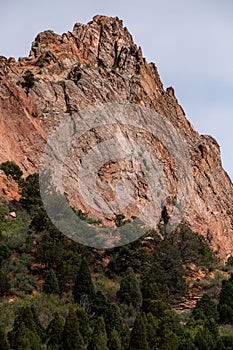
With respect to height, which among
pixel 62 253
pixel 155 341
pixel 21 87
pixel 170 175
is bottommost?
pixel 155 341

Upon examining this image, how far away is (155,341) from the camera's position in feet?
62.4

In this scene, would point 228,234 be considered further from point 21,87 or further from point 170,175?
point 21,87

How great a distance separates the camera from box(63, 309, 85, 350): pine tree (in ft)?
56.9

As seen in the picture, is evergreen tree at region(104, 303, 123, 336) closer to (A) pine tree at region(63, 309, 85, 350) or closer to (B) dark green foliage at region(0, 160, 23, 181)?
(A) pine tree at region(63, 309, 85, 350)

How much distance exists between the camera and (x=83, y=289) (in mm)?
23781

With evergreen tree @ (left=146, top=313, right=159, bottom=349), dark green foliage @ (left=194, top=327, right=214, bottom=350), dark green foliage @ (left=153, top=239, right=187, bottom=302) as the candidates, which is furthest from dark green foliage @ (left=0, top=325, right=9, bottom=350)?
dark green foliage @ (left=153, top=239, right=187, bottom=302)

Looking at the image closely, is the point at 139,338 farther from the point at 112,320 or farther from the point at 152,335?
the point at 112,320

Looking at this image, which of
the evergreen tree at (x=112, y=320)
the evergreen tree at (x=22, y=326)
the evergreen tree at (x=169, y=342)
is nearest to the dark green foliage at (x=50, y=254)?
the evergreen tree at (x=112, y=320)

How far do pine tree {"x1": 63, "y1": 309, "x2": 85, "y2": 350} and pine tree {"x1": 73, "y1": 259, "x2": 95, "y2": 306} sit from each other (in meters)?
5.46

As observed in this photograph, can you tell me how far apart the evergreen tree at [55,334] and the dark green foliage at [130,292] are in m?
6.54

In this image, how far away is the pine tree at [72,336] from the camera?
682 inches

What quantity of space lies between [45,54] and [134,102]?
951 cm

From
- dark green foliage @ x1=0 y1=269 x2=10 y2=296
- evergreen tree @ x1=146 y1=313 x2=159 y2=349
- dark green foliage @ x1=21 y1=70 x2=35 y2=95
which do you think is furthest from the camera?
dark green foliage @ x1=21 y1=70 x2=35 y2=95

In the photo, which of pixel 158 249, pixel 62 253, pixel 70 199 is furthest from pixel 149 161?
pixel 62 253
